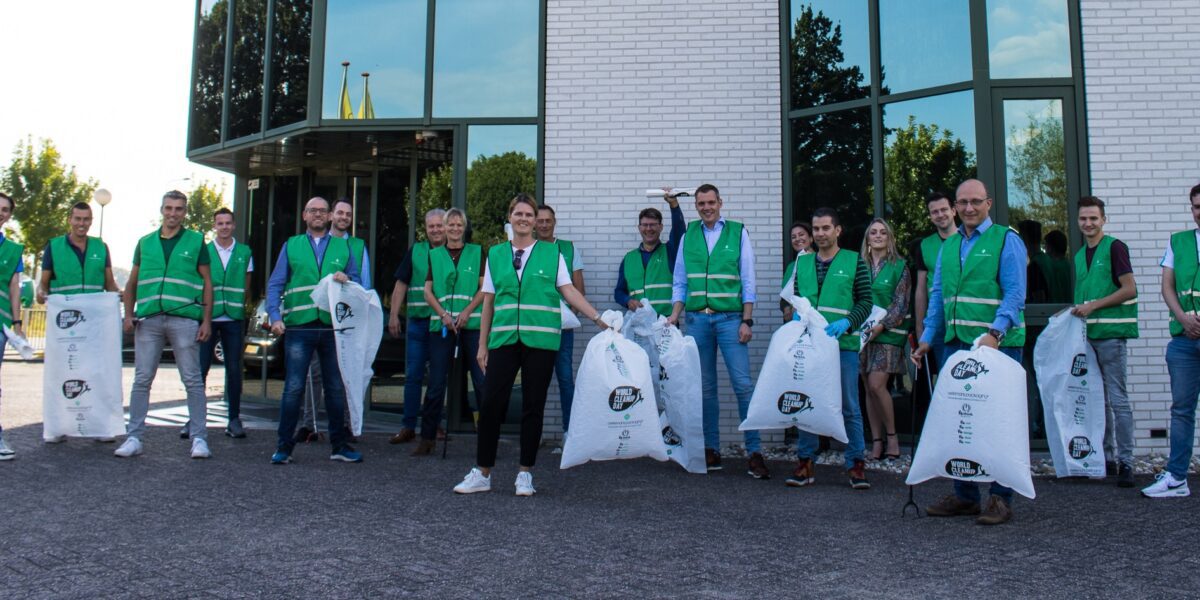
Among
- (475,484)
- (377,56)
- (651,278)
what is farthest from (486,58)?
(475,484)

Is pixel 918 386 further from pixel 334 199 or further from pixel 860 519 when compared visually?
pixel 334 199

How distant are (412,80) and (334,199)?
2040 mm

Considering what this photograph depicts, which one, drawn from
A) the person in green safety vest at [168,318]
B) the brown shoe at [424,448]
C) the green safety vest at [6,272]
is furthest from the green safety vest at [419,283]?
the green safety vest at [6,272]

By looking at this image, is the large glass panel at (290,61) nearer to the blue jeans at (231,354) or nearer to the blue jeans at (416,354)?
the blue jeans at (231,354)

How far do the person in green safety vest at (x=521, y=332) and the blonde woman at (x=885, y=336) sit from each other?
237 cm

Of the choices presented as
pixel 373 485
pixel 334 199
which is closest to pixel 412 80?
pixel 334 199

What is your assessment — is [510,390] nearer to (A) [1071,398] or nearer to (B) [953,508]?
(B) [953,508]

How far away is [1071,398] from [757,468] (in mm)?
2034

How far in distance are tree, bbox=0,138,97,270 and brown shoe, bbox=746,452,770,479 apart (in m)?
31.5

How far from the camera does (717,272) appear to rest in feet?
18.9

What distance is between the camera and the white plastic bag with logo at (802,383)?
495cm

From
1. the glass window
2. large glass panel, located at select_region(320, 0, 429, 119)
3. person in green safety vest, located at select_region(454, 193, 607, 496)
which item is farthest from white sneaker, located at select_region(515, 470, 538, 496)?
the glass window

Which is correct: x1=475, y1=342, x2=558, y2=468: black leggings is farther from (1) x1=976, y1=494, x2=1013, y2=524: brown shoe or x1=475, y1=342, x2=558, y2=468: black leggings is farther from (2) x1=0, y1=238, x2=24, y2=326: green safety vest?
(2) x1=0, y1=238, x2=24, y2=326: green safety vest

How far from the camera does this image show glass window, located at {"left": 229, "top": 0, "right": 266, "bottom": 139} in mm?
8844
